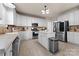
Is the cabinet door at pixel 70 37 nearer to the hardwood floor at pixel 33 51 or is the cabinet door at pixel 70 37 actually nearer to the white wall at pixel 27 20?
the hardwood floor at pixel 33 51

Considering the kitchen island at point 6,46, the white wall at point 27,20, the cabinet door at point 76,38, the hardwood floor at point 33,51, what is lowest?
the hardwood floor at point 33,51

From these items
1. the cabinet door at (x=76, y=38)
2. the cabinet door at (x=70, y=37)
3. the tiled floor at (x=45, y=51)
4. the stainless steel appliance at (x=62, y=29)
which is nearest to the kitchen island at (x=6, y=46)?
the tiled floor at (x=45, y=51)

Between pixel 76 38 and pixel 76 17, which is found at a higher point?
pixel 76 17

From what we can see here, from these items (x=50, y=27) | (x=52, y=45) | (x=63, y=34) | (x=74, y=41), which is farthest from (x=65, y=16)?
(x=52, y=45)

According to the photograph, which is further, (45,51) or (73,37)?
(73,37)

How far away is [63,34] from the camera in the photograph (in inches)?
313

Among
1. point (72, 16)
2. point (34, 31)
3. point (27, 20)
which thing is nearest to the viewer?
point (72, 16)

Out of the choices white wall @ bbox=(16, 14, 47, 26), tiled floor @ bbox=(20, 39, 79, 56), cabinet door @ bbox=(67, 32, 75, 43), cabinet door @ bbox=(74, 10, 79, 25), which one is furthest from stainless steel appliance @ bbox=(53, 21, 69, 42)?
white wall @ bbox=(16, 14, 47, 26)

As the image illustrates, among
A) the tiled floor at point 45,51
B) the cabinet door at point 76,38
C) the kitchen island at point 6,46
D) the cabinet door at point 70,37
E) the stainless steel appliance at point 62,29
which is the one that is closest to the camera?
the kitchen island at point 6,46

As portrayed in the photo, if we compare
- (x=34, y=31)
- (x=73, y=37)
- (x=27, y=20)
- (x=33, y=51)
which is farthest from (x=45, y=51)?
(x=27, y=20)

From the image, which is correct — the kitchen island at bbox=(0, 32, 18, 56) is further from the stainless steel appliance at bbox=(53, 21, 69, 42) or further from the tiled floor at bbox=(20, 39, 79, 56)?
the stainless steel appliance at bbox=(53, 21, 69, 42)

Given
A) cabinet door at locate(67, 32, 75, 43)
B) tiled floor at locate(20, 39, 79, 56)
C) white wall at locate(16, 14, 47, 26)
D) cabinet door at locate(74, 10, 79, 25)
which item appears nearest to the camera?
tiled floor at locate(20, 39, 79, 56)

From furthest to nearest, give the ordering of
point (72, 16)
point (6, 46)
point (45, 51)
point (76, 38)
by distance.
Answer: point (72, 16) < point (76, 38) < point (45, 51) < point (6, 46)

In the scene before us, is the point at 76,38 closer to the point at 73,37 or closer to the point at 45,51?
the point at 73,37
